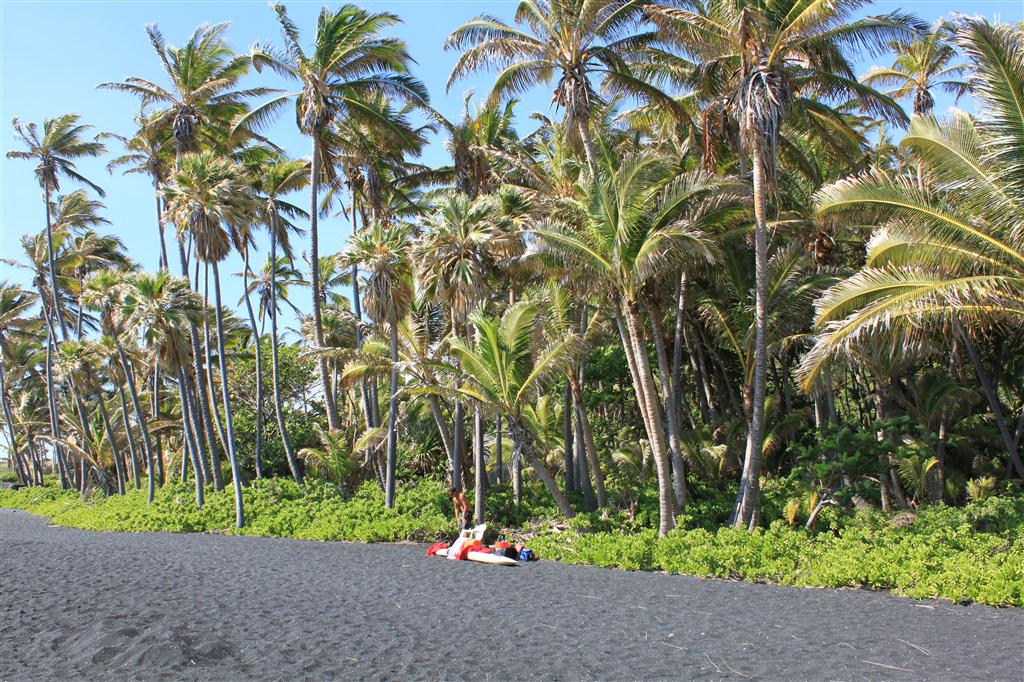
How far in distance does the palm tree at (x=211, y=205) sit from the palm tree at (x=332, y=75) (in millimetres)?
2037

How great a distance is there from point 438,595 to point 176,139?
→ 63.5ft

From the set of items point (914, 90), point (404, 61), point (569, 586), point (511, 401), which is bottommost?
point (569, 586)

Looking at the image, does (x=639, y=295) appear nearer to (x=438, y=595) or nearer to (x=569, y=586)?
(x=569, y=586)

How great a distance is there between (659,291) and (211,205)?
39.5 feet

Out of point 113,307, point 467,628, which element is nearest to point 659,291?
point 467,628

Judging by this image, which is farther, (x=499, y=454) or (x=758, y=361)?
(x=499, y=454)

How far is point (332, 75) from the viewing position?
70.1ft

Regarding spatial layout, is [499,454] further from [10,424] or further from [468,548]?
[10,424]

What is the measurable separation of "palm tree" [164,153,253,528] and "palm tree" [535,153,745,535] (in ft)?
35.3

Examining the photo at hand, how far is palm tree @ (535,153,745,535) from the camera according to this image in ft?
43.4

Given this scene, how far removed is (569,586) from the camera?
34.8ft

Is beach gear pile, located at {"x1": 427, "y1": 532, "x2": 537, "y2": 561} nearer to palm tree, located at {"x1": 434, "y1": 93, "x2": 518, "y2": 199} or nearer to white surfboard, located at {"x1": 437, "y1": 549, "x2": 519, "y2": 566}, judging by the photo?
white surfboard, located at {"x1": 437, "y1": 549, "x2": 519, "y2": 566}

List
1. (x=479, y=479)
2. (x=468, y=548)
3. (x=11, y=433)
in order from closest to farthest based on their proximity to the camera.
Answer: (x=468, y=548) < (x=479, y=479) < (x=11, y=433)

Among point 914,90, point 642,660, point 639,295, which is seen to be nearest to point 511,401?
point 639,295
